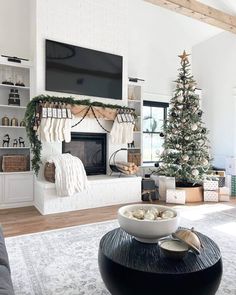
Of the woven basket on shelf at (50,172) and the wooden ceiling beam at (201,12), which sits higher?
the wooden ceiling beam at (201,12)

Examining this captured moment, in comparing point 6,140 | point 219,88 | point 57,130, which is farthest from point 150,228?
point 219,88

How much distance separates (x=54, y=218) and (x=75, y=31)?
127 inches

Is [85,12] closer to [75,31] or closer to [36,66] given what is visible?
[75,31]

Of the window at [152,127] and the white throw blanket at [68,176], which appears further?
the window at [152,127]

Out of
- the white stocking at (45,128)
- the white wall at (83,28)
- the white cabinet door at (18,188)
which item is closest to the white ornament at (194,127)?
the white wall at (83,28)

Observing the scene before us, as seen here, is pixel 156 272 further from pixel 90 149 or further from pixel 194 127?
pixel 194 127

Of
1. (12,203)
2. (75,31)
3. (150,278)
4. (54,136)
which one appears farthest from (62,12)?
(150,278)

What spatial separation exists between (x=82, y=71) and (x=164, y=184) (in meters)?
2.57

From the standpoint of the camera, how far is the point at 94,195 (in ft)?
13.9

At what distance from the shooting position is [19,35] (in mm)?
4582

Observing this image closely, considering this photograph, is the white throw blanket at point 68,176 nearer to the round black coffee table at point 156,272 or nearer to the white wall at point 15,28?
the white wall at point 15,28

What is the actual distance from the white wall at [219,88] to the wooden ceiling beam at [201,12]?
2.73ft

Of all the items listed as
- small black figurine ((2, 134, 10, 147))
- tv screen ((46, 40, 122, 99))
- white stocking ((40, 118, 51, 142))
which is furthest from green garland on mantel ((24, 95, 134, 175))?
small black figurine ((2, 134, 10, 147))

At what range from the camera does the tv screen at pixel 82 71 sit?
4.34m
